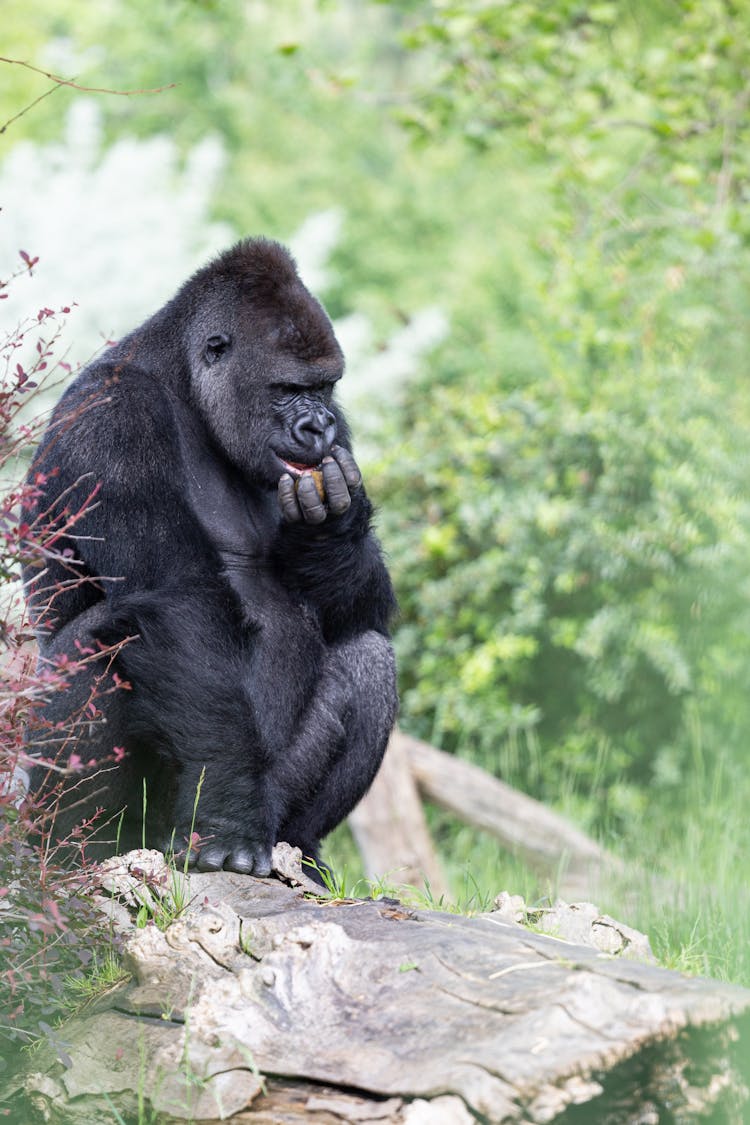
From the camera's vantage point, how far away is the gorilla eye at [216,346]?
162 inches

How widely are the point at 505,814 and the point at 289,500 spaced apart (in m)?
3.32

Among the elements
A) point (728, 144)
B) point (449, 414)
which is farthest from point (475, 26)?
point (449, 414)

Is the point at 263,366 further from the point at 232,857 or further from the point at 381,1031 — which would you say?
the point at 381,1031

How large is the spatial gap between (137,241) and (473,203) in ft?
26.1

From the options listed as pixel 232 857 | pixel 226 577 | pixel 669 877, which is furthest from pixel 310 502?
pixel 669 877

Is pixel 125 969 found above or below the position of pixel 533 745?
above

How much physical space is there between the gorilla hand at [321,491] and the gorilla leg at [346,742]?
1.72 feet

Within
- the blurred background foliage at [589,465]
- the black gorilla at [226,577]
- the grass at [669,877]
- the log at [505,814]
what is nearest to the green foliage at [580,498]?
the blurred background foliage at [589,465]

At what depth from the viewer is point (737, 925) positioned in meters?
3.74

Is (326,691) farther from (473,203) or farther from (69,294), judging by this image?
(473,203)

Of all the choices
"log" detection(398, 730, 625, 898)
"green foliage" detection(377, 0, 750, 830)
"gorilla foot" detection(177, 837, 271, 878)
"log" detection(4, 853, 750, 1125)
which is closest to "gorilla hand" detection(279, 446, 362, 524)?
"gorilla foot" detection(177, 837, 271, 878)

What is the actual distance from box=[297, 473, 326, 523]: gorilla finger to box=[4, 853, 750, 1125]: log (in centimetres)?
117

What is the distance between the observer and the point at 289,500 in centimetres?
385

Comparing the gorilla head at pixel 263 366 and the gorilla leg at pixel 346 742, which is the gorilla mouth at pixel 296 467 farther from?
the gorilla leg at pixel 346 742
